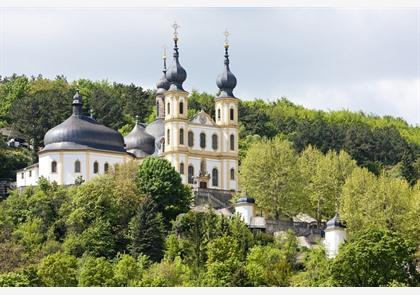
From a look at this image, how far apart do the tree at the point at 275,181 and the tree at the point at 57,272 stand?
17.1 meters

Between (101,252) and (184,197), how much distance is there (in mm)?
7413

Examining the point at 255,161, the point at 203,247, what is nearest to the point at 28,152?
the point at 255,161

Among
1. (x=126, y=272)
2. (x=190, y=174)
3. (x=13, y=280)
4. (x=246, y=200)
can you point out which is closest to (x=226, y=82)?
(x=190, y=174)

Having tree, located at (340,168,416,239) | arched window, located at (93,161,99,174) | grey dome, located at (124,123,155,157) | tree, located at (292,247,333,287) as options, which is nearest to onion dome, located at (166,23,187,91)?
grey dome, located at (124,123,155,157)

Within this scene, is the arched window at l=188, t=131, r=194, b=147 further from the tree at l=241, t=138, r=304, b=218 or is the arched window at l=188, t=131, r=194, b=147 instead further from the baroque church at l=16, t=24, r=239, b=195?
the tree at l=241, t=138, r=304, b=218

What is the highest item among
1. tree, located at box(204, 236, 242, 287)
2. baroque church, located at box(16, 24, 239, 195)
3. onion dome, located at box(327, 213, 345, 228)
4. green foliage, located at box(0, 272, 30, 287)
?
baroque church, located at box(16, 24, 239, 195)

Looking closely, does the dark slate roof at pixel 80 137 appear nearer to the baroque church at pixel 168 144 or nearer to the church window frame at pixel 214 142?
the baroque church at pixel 168 144

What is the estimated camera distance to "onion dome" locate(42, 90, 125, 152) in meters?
89.6

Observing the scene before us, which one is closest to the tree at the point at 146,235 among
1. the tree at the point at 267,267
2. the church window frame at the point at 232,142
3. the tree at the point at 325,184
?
the tree at the point at 267,267

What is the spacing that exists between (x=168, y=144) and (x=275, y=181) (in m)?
10.1

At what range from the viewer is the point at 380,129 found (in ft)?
417

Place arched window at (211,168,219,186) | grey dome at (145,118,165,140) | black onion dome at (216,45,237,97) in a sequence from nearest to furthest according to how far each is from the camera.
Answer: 1. arched window at (211,168,219,186)
2. black onion dome at (216,45,237,97)
3. grey dome at (145,118,165,140)

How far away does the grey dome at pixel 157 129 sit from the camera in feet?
320

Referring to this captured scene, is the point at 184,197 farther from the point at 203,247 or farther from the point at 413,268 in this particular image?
the point at 413,268
